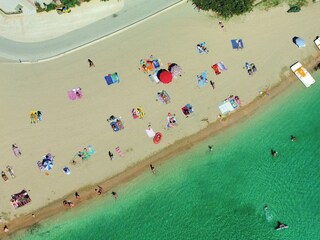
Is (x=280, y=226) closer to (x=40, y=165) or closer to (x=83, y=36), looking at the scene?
(x=40, y=165)

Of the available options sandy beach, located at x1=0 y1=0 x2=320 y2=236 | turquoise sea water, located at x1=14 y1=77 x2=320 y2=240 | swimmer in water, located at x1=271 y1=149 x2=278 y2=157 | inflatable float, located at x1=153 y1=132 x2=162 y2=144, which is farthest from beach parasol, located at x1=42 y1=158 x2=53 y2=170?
swimmer in water, located at x1=271 y1=149 x2=278 y2=157

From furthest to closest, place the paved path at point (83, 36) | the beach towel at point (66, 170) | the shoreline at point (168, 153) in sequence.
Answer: the paved path at point (83, 36) → the beach towel at point (66, 170) → the shoreline at point (168, 153)


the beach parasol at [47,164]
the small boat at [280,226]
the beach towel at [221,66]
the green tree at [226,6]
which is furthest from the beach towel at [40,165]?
the small boat at [280,226]

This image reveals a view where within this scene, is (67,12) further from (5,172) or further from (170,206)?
(170,206)

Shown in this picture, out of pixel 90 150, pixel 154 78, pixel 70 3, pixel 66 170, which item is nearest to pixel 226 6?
pixel 154 78

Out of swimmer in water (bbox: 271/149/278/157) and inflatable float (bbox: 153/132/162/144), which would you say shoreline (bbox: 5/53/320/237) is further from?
swimmer in water (bbox: 271/149/278/157)

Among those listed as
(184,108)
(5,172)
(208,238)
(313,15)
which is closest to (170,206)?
(208,238)

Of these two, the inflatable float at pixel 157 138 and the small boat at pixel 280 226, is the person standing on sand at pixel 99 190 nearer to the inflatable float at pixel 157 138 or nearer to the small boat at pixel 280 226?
the inflatable float at pixel 157 138
